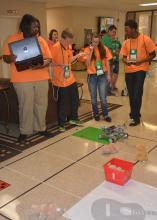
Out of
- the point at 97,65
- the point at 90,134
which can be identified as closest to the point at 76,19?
the point at 97,65

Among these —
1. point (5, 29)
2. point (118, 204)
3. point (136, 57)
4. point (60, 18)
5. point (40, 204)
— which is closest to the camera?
point (118, 204)

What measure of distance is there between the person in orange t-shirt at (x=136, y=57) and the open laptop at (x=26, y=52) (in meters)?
1.32

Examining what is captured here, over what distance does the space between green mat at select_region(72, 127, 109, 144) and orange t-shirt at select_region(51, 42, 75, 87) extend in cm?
67

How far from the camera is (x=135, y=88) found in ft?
12.7

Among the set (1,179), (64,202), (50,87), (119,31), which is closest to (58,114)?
(50,87)

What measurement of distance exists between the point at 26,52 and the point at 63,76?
75 centimetres

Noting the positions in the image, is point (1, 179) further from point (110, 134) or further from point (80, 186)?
point (110, 134)

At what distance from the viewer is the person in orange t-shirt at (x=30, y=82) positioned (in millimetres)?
3090

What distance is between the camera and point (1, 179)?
8.24 ft

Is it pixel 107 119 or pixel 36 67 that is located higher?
pixel 36 67

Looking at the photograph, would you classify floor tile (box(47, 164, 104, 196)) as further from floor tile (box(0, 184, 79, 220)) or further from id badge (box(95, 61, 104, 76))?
id badge (box(95, 61, 104, 76))

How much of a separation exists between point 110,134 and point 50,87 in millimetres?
1078

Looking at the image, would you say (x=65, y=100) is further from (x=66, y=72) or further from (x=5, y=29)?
(x=5, y=29)

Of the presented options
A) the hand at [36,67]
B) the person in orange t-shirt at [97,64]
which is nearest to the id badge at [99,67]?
the person in orange t-shirt at [97,64]
